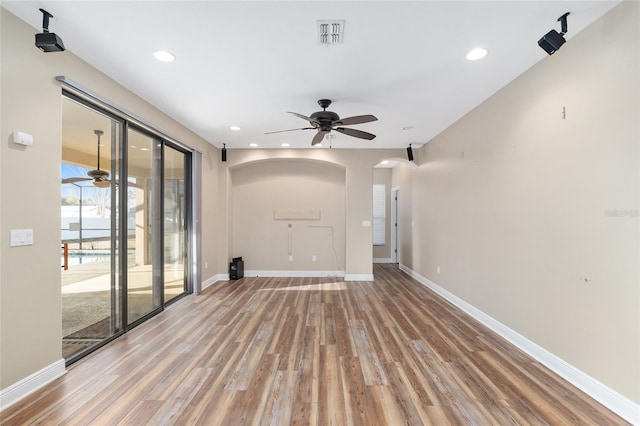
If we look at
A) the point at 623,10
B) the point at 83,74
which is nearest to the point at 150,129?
the point at 83,74

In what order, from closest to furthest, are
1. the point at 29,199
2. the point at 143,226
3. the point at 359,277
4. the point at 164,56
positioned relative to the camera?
the point at 29,199 → the point at 164,56 → the point at 143,226 → the point at 359,277

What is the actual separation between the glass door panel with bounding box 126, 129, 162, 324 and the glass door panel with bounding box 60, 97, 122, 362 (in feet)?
0.79

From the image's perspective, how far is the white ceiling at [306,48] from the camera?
1.91 m

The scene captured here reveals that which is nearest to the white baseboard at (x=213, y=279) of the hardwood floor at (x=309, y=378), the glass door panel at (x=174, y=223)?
the glass door panel at (x=174, y=223)

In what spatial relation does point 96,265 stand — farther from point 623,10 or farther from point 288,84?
point 623,10

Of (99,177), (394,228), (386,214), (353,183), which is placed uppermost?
(353,183)

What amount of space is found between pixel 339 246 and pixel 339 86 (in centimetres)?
400

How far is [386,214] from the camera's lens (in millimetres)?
8188

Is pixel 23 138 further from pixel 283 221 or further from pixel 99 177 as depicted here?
pixel 283 221

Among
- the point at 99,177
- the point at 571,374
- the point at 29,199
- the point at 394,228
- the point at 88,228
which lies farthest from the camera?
the point at 394,228

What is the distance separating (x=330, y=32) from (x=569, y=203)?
2.37 metres

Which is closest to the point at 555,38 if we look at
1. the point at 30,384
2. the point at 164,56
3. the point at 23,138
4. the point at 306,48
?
the point at 306,48

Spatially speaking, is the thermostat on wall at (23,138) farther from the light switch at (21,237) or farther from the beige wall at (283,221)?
the beige wall at (283,221)

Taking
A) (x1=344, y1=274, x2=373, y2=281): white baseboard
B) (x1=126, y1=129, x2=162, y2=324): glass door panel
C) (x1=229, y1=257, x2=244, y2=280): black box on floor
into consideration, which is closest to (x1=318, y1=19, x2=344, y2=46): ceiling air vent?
(x1=126, y1=129, x2=162, y2=324): glass door panel
